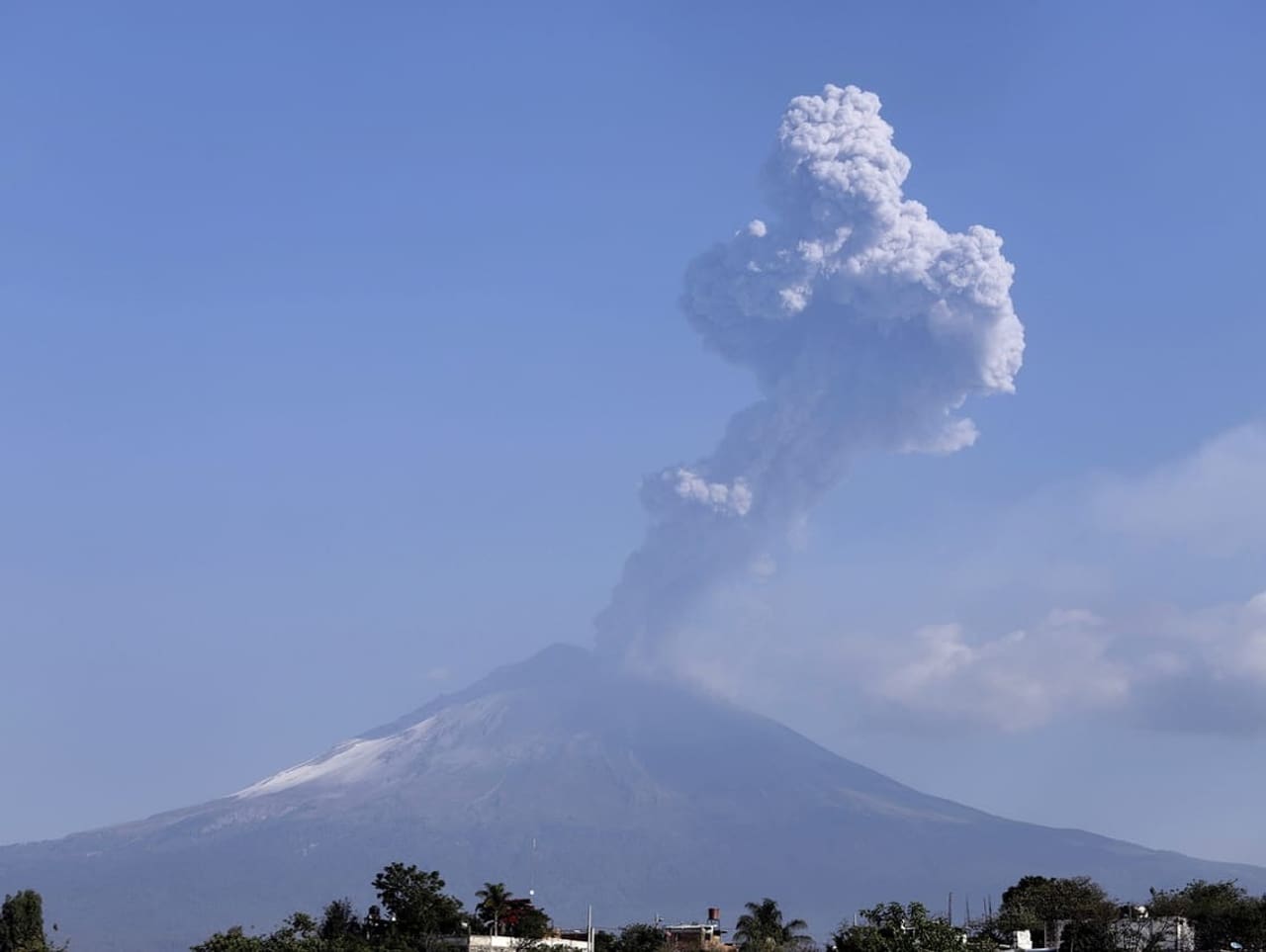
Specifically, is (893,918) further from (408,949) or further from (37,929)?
(37,929)

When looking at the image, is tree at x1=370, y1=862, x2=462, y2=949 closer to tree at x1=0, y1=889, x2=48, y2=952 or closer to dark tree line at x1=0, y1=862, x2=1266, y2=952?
dark tree line at x1=0, y1=862, x2=1266, y2=952

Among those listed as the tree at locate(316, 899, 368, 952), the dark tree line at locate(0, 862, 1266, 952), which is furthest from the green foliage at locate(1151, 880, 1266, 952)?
the tree at locate(316, 899, 368, 952)

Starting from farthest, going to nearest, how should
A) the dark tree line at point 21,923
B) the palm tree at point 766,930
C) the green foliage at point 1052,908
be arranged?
the palm tree at point 766,930, the green foliage at point 1052,908, the dark tree line at point 21,923

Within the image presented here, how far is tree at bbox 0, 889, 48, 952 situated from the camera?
120m

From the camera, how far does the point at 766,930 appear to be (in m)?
137

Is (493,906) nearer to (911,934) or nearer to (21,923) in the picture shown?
(21,923)

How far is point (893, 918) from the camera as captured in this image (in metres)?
81.0

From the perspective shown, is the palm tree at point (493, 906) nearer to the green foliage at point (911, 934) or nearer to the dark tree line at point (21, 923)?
the dark tree line at point (21, 923)

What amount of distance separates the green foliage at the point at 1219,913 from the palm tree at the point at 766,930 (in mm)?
26299

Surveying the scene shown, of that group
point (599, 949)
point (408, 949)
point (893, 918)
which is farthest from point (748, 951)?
point (893, 918)

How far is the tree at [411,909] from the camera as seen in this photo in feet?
383

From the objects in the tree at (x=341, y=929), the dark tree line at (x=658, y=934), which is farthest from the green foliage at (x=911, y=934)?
the tree at (x=341, y=929)

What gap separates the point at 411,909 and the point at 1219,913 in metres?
51.7

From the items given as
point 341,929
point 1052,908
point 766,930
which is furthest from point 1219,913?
point 341,929
